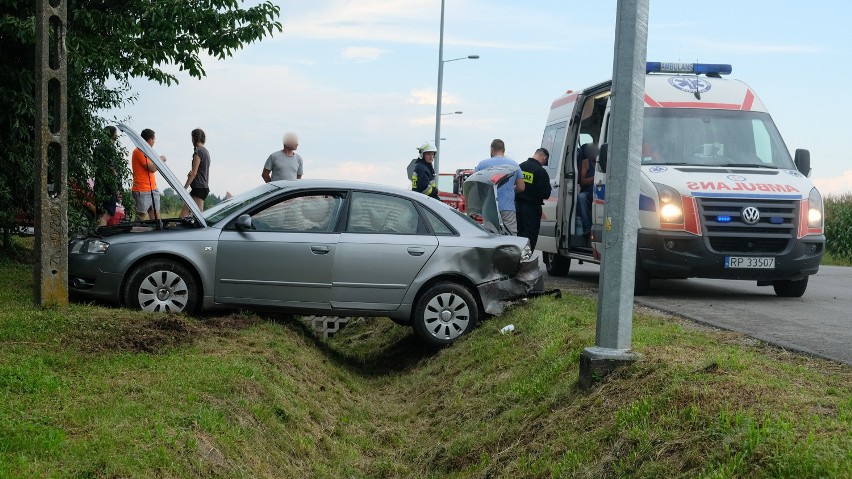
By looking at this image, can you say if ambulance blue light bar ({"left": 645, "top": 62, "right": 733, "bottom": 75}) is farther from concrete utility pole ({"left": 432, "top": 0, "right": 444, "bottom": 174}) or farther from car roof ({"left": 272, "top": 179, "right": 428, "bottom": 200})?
concrete utility pole ({"left": 432, "top": 0, "right": 444, "bottom": 174})

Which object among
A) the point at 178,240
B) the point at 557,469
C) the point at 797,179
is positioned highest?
the point at 797,179

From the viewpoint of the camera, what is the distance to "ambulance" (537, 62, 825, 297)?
1357 cm

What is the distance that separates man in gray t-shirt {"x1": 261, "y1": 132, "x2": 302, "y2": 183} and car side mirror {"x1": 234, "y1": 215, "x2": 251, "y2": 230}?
4.98m

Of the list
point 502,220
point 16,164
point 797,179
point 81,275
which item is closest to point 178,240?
point 81,275

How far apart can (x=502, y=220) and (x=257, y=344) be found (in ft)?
21.2

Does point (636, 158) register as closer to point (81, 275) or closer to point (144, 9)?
point (81, 275)

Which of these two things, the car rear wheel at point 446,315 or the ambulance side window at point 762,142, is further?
the ambulance side window at point 762,142

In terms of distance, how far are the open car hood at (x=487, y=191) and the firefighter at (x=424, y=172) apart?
94.8 inches

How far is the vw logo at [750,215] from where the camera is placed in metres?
13.6

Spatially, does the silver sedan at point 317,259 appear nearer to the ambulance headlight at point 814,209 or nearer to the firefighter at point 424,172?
the ambulance headlight at point 814,209

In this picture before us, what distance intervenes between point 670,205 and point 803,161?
2.20 m

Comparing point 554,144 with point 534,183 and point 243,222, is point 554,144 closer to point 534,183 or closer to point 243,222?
point 534,183

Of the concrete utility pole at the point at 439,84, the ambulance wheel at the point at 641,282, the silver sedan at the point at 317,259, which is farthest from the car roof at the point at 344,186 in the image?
the concrete utility pole at the point at 439,84

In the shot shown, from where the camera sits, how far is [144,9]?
1509 cm
